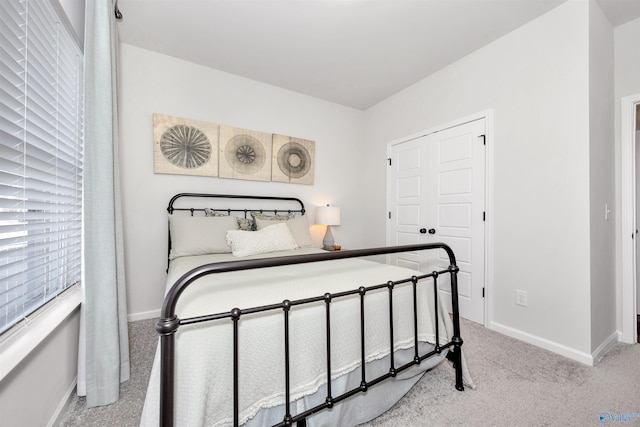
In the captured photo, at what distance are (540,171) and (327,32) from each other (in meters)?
2.14

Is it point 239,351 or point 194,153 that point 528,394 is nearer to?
point 239,351

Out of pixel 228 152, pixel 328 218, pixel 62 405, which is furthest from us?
pixel 328 218

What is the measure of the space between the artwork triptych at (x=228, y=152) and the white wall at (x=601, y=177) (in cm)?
266

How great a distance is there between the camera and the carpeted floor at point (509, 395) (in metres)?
1.33

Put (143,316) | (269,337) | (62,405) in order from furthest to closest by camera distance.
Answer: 1. (143,316)
2. (62,405)
3. (269,337)

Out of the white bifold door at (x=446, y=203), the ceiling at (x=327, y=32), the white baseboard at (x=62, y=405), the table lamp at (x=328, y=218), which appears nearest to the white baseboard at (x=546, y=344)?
the white bifold door at (x=446, y=203)

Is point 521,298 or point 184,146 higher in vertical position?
point 184,146

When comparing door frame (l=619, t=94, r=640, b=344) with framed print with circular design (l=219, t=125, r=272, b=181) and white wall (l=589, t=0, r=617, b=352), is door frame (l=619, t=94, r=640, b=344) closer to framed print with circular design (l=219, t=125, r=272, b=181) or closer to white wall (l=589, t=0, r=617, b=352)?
white wall (l=589, t=0, r=617, b=352)

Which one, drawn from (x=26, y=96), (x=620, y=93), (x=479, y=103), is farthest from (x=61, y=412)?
(x=620, y=93)

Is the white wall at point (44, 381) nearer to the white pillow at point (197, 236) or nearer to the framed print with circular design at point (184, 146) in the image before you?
the white pillow at point (197, 236)

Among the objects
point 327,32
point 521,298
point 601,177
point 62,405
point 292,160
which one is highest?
point 327,32

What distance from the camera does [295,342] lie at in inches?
42.2

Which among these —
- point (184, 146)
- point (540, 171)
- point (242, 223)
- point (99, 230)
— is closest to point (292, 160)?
point (242, 223)

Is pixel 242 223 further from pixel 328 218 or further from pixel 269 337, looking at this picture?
pixel 269 337
